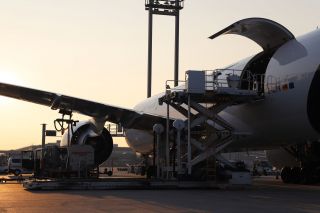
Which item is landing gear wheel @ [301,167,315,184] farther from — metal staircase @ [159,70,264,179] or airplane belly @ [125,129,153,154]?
airplane belly @ [125,129,153,154]

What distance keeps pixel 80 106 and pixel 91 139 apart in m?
4.85

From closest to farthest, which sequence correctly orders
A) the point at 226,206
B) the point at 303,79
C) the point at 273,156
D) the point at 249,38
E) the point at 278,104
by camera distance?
the point at 226,206 < the point at 303,79 < the point at 278,104 < the point at 249,38 < the point at 273,156

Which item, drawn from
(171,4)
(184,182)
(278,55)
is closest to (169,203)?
(184,182)

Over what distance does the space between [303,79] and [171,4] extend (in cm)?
3164

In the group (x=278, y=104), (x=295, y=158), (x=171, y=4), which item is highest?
(x=171, y=4)

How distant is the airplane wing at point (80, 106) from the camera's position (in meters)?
23.3

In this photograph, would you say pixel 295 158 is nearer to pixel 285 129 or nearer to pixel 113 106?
pixel 285 129

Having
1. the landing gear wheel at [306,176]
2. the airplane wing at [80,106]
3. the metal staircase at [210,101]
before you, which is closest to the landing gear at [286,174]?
the landing gear wheel at [306,176]

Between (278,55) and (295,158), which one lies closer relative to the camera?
(278,55)

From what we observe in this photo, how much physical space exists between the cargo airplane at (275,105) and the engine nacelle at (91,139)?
858 millimetres

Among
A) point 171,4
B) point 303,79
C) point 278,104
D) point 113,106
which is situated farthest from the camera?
point 171,4

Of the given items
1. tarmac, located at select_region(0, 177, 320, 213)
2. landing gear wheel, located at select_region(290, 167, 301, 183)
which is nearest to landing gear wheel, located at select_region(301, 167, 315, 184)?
landing gear wheel, located at select_region(290, 167, 301, 183)

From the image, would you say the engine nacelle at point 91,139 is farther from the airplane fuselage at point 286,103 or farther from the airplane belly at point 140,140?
the airplane fuselage at point 286,103

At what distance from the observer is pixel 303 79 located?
58.4ft
